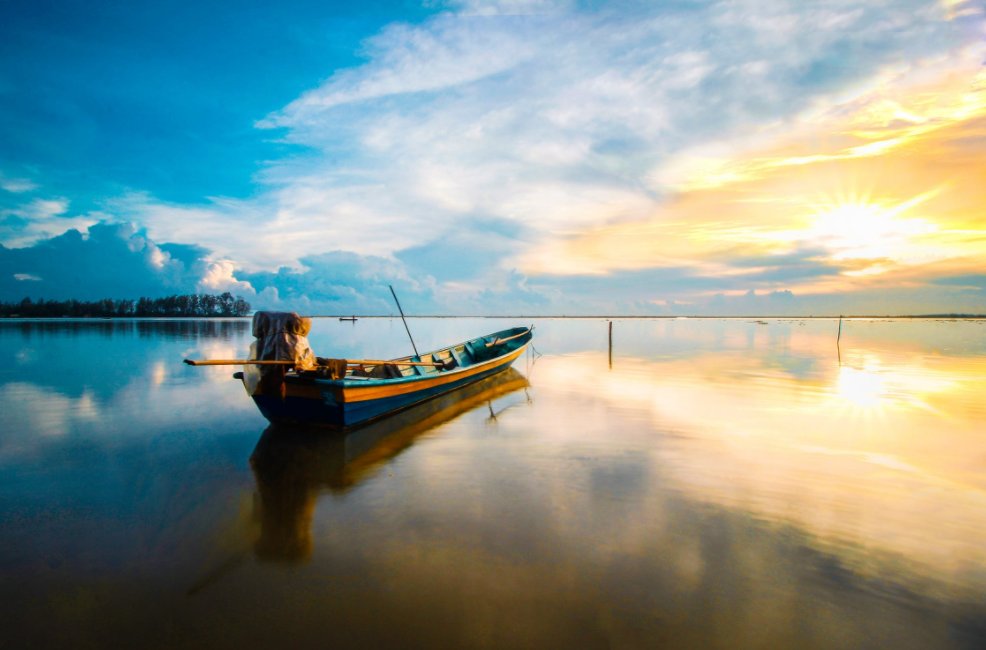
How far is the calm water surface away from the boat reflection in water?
0.22 ft

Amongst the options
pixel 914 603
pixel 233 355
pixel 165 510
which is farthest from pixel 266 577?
pixel 233 355

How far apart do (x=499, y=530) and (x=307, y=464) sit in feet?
15.7

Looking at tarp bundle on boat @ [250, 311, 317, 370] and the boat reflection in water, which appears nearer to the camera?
the boat reflection in water

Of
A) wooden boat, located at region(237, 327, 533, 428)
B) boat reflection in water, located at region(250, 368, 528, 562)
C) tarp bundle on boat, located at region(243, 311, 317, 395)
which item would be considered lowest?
boat reflection in water, located at region(250, 368, 528, 562)

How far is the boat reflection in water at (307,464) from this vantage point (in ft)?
19.2

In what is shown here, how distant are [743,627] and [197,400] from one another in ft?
54.1

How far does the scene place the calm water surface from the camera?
160 inches

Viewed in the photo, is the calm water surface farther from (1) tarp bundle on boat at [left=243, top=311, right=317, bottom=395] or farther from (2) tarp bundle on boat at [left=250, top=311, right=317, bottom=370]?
(2) tarp bundle on boat at [left=250, top=311, right=317, bottom=370]

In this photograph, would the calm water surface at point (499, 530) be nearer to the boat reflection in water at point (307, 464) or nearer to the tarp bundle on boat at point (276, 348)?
the boat reflection in water at point (307, 464)

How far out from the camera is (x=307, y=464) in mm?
8758

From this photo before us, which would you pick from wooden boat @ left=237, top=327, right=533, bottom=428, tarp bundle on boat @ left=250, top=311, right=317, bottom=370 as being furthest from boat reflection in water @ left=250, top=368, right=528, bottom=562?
tarp bundle on boat @ left=250, top=311, right=317, bottom=370

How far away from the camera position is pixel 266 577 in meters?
4.80

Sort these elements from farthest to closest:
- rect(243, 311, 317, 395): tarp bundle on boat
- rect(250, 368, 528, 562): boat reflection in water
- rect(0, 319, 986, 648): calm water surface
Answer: rect(243, 311, 317, 395): tarp bundle on boat, rect(250, 368, 528, 562): boat reflection in water, rect(0, 319, 986, 648): calm water surface

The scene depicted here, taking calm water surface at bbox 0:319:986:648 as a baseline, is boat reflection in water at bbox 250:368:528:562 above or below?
below
